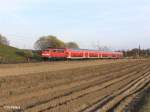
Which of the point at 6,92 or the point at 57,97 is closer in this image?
the point at 57,97

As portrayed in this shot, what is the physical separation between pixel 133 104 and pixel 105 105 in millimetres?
1486

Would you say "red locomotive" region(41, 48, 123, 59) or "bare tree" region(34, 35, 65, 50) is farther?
"bare tree" region(34, 35, 65, 50)

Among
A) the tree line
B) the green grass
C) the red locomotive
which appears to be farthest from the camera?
the tree line

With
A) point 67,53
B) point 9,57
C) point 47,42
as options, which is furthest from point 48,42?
point 67,53

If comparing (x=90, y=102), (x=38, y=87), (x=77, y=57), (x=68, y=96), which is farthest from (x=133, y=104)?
(x=77, y=57)

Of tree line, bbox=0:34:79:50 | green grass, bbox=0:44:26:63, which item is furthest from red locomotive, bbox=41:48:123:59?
tree line, bbox=0:34:79:50

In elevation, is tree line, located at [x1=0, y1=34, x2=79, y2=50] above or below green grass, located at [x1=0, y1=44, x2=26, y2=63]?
above

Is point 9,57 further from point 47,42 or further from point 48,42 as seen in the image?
point 47,42

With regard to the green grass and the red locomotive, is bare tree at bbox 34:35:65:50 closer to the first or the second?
the red locomotive

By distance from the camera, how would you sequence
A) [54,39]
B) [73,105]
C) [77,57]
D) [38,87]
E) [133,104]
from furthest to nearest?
[54,39], [77,57], [38,87], [133,104], [73,105]

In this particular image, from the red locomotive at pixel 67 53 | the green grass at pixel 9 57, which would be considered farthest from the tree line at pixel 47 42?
the green grass at pixel 9 57

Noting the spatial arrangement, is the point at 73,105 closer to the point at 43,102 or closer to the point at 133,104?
the point at 43,102

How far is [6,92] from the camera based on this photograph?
21.8m

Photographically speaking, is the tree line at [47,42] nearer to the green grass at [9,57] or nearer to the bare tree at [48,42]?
the bare tree at [48,42]
